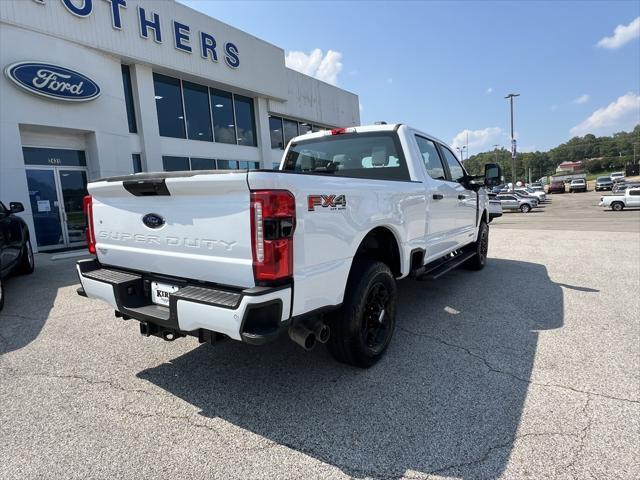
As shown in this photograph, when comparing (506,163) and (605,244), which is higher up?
(506,163)

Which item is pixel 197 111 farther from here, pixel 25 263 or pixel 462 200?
pixel 462 200

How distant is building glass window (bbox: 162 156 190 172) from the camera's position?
46.5 feet

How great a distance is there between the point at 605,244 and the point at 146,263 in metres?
10.6

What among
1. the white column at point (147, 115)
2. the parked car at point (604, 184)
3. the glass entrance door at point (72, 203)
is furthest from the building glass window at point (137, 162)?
the parked car at point (604, 184)

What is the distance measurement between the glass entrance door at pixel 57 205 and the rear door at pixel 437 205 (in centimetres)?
1114

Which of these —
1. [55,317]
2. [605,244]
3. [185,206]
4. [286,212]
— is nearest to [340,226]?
[286,212]

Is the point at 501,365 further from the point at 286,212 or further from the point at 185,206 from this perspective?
the point at 185,206

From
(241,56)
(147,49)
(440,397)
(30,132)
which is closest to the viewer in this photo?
(440,397)

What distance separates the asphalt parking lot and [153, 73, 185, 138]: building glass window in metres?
11.0

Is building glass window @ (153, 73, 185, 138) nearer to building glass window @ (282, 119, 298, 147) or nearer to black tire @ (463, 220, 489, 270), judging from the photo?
building glass window @ (282, 119, 298, 147)

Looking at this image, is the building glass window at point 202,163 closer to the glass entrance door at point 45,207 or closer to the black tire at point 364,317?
the glass entrance door at point 45,207

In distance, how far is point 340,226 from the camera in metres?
2.65

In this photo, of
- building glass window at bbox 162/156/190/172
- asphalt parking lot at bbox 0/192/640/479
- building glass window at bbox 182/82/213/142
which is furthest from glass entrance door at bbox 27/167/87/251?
asphalt parking lot at bbox 0/192/640/479

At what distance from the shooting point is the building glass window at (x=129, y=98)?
43.0ft
